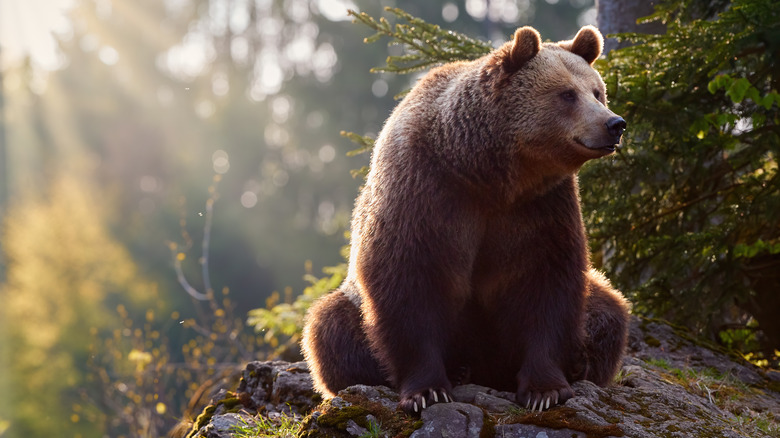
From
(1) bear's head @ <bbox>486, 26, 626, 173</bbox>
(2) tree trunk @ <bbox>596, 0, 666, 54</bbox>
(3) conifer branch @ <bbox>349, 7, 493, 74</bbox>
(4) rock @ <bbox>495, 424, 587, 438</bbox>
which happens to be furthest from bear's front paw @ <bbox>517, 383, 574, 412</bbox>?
(2) tree trunk @ <bbox>596, 0, 666, 54</bbox>

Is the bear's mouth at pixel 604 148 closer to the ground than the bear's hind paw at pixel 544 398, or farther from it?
farther from it

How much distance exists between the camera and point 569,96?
12.6 ft

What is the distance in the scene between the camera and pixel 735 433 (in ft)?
11.9

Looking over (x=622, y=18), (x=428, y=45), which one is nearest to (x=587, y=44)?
(x=428, y=45)

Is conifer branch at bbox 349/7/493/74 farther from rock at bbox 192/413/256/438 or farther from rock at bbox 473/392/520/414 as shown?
rock at bbox 473/392/520/414

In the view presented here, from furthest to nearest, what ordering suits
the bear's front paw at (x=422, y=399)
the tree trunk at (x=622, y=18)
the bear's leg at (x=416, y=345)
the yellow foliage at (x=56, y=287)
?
the yellow foliage at (x=56, y=287) < the tree trunk at (x=622, y=18) < the bear's leg at (x=416, y=345) < the bear's front paw at (x=422, y=399)

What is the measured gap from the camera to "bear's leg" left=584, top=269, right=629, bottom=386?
13.5ft

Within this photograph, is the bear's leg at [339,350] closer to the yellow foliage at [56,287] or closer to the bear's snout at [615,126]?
the bear's snout at [615,126]

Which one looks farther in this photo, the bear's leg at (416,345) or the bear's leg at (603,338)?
the bear's leg at (603,338)

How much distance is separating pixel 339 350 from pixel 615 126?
5.67 feet

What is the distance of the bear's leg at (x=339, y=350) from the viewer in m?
4.11

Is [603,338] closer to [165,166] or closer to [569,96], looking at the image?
[569,96]

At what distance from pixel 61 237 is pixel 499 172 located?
32490mm

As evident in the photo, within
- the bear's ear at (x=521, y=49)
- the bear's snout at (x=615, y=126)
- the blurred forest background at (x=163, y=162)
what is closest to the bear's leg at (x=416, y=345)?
the bear's snout at (x=615, y=126)
